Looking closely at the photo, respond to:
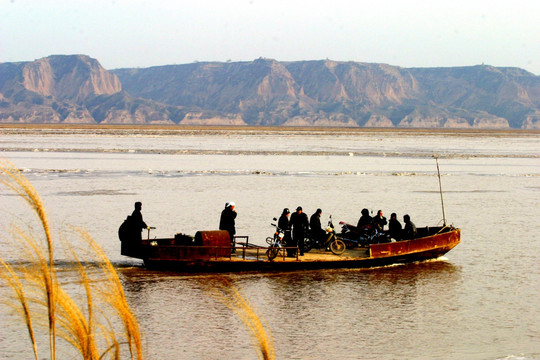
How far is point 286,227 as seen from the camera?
63.9 feet

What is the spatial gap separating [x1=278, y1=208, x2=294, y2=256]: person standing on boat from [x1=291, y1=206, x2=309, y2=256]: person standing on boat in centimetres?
17

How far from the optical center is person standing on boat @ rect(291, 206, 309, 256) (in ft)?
63.9

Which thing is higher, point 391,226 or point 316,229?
point 316,229

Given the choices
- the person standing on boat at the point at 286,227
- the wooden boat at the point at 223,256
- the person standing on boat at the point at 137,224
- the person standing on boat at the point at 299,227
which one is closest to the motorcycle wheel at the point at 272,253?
the wooden boat at the point at 223,256

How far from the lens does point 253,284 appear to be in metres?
18.2

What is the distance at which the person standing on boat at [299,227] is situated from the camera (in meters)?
19.5

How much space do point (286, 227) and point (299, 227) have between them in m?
0.38

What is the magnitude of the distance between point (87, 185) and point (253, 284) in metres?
25.6

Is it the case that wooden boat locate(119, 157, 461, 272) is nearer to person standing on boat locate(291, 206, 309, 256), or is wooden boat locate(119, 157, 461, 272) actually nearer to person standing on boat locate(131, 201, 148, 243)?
person standing on boat locate(131, 201, 148, 243)

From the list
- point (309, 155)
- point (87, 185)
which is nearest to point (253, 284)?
point (87, 185)

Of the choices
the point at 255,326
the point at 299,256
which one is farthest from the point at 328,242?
the point at 255,326

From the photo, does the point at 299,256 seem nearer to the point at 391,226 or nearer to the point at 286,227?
the point at 286,227

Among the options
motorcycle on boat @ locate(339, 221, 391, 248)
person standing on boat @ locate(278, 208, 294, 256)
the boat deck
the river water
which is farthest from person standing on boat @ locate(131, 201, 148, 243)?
motorcycle on boat @ locate(339, 221, 391, 248)

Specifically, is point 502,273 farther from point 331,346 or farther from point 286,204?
point 286,204
